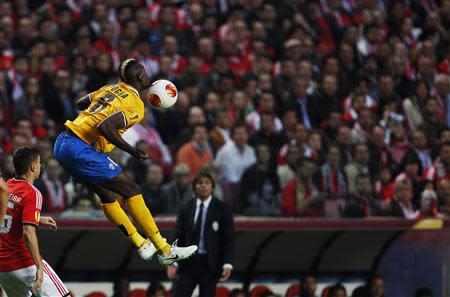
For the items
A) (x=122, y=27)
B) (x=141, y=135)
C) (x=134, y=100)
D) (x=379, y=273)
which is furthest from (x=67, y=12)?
(x=134, y=100)

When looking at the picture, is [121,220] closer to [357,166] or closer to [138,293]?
[138,293]

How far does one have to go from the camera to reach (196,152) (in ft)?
54.9

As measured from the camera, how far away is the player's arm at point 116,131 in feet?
35.4

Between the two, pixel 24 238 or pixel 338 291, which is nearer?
pixel 24 238

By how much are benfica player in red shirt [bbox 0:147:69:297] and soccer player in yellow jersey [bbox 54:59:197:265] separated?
373 millimetres

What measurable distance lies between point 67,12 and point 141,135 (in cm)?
341

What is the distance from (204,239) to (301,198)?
2.45m

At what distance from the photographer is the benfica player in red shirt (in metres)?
10.9

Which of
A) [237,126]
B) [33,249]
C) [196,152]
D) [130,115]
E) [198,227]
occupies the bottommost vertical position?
[198,227]

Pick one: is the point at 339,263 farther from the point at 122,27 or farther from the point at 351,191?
the point at 122,27

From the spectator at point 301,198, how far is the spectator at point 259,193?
0.11 metres

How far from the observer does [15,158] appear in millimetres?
10969

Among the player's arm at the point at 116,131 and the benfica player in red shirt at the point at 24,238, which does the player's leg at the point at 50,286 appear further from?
the player's arm at the point at 116,131

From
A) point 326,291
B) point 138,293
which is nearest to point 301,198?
point 326,291
